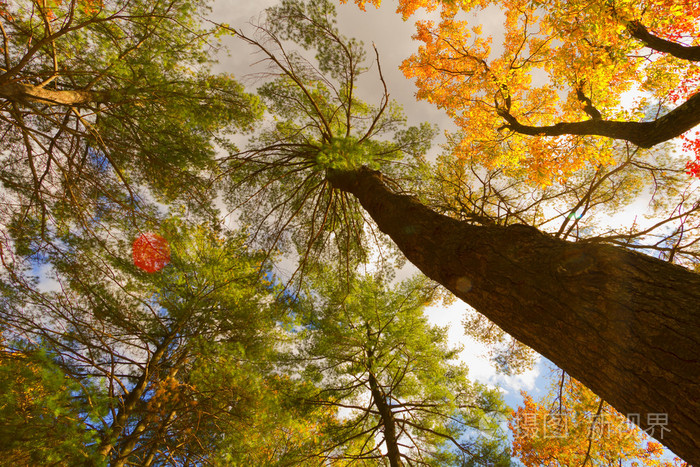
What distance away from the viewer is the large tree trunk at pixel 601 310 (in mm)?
1073

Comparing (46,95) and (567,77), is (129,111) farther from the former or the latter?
(567,77)

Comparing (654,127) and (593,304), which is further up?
(654,127)

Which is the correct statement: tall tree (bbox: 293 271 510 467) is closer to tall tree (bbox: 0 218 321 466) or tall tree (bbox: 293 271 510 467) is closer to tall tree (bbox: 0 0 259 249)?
tall tree (bbox: 0 218 321 466)

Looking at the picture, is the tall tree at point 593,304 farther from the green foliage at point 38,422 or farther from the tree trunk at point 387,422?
the tree trunk at point 387,422

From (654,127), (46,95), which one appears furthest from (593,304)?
(46,95)

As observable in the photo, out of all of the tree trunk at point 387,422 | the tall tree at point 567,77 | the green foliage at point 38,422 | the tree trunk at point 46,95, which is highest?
the tall tree at point 567,77

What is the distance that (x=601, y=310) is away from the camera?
52.3 inches

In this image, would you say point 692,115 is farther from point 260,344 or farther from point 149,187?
point 149,187

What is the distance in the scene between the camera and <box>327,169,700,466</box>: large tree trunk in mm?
1073

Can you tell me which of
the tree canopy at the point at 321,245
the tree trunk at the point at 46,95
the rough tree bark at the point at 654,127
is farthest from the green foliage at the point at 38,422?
the rough tree bark at the point at 654,127

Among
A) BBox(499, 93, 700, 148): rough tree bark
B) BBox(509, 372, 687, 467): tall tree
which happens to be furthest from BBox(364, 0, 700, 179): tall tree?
BBox(509, 372, 687, 467): tall tree

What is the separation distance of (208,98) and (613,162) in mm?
7692

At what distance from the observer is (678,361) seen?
3.51 ft

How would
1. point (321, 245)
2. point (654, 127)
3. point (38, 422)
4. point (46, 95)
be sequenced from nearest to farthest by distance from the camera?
1. point (38, 422)
2. point (46, 95)
3. point (654, 127)
4. point (321, 245)
